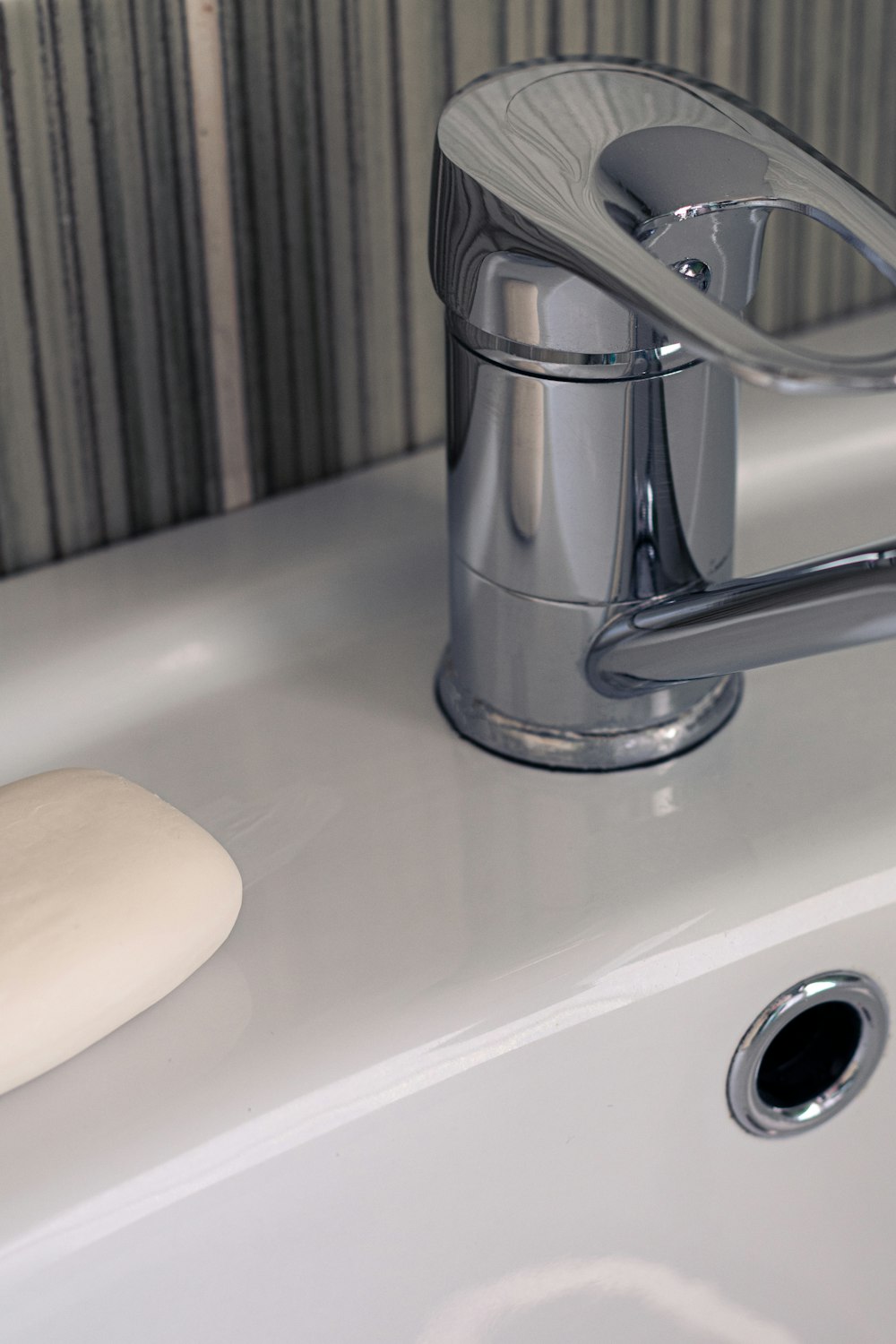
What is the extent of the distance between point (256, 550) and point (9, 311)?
82 millimetres

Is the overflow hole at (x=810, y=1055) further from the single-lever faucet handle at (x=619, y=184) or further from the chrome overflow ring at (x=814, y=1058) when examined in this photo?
the single-lever faucet handle at (x=619, y=184)

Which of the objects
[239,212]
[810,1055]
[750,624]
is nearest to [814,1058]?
[810,1055]

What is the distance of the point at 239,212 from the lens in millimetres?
352

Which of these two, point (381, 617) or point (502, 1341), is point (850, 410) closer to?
point (381, 617)

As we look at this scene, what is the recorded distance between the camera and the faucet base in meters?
0.32

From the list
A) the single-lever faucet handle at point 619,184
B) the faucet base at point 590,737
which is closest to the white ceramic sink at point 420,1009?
the faucet base at point 590,737

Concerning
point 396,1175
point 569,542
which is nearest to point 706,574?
point 569,542

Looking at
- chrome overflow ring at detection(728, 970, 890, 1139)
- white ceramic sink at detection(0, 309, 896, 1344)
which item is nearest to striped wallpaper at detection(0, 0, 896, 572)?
white ceramic sink at detection(0, 309, 896, 1344)

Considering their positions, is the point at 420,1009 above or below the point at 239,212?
below

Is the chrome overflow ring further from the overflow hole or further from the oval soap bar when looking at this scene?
the oval soap bar

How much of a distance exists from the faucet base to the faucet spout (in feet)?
0.05

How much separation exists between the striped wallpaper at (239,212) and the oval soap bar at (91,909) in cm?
10

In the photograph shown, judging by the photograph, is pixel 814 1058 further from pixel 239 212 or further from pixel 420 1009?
pixel 239 212

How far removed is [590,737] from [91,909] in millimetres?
112
